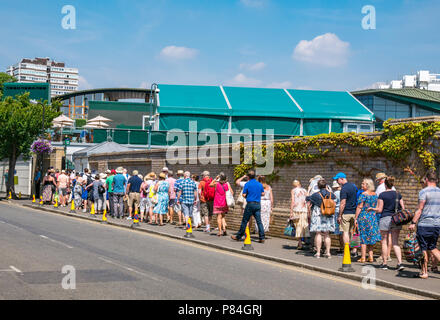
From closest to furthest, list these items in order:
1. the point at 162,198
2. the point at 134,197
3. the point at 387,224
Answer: the point at 387,224 < the point at 162,198 < the point at 134,197

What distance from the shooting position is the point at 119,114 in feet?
169

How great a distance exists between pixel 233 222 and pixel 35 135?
23602mm

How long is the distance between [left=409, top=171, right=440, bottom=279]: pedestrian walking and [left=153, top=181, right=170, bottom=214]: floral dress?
11305 mm

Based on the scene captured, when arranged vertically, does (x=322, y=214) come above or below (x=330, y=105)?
below

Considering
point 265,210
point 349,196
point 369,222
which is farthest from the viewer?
point 265,210

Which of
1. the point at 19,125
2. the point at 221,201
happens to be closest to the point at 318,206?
the point at 221,201

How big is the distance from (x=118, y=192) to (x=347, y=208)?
12.4 meters

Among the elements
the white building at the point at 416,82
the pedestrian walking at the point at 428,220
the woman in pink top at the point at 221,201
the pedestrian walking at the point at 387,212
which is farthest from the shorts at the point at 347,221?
the white building at the point at 416,82

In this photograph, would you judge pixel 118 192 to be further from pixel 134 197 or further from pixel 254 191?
pixel 254 191

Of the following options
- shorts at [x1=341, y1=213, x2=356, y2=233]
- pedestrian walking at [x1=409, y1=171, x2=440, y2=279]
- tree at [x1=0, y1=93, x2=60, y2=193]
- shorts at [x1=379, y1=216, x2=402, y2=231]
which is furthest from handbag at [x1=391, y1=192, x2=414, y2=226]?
tree at [x1=0, y1=93, x2=60, y2=193]

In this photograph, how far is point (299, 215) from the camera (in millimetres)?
14086

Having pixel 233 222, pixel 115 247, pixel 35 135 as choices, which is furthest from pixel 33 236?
pixel 35 135

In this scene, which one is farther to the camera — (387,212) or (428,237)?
(387,212)

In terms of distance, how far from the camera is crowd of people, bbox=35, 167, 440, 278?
10.3 meters
